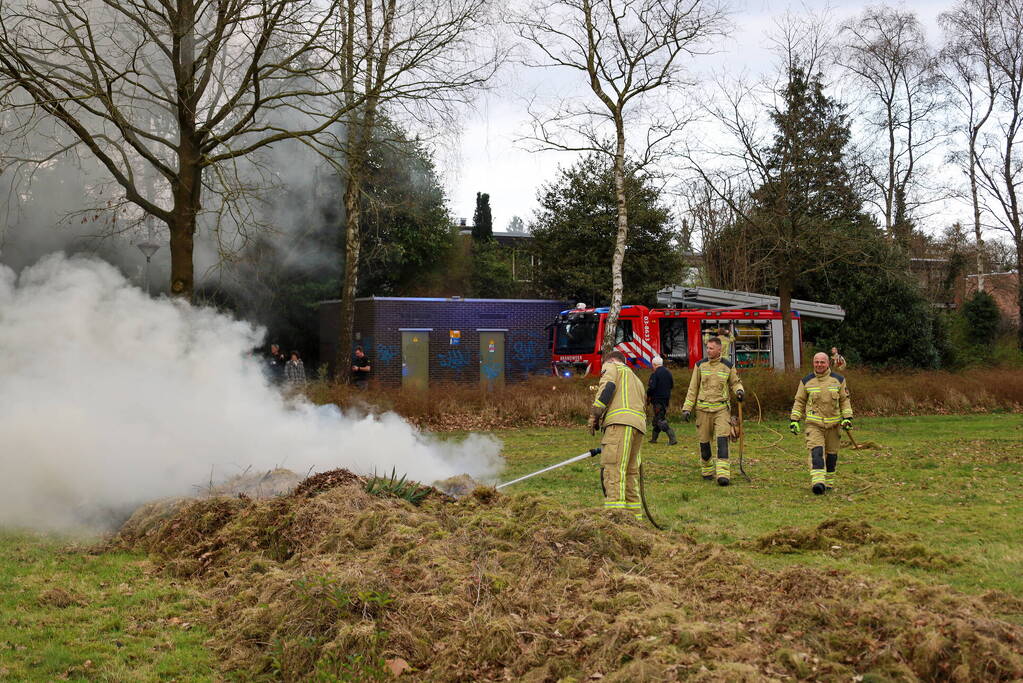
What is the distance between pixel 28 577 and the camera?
7570 mm

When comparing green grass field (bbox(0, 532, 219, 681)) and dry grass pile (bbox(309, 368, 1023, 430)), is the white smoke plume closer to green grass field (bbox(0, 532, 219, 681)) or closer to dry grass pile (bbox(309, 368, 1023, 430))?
green grass field (bbox(0, 532, 219, 681))

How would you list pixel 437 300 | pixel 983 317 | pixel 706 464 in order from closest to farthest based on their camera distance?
pixel 706 464, pixel 437 300, pixel 983 317

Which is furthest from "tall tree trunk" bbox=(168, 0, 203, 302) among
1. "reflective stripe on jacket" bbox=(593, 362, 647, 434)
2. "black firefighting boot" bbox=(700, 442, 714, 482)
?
"black firefighting boot" bbox=(700, 442, 714, 482)

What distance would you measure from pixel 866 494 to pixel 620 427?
399 centimetres

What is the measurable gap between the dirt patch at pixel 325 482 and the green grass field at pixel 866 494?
10.2 feet

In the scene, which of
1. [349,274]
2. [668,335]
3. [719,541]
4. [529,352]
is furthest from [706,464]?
[529,352]

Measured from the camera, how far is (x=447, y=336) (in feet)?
107

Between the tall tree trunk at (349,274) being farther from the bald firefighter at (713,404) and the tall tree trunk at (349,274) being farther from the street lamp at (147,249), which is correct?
the bald firefighter at (713,404)

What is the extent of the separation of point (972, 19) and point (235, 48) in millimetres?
31586

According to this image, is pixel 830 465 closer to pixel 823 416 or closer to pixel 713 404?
pixel 823 416

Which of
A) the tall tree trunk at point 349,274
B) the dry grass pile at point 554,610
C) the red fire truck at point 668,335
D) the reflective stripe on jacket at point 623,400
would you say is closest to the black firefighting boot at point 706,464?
the reflective stripe on jacket at point 623,400

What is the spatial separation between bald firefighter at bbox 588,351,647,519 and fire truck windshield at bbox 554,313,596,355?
17.8 m

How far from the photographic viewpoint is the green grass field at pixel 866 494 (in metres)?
7.77

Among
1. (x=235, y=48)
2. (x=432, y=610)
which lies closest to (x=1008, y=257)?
(x=235, y=48)
